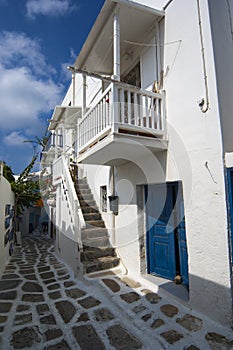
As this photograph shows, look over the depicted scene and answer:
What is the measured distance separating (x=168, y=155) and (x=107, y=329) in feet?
12.1

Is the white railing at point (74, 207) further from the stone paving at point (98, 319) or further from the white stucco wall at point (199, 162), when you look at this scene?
the white stucco wall at point (199, 162)

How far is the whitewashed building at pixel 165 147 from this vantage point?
3.67 m

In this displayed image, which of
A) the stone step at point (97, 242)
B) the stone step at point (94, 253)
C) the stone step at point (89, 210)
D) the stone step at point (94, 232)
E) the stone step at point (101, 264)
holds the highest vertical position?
the stone step at point (89, 210)

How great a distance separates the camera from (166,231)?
530cm

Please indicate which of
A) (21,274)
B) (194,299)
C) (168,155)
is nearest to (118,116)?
(168,155)

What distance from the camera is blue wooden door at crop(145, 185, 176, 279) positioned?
5199mm

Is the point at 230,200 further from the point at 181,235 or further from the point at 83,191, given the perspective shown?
the point at 83,191

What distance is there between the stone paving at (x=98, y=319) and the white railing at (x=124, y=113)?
369cm

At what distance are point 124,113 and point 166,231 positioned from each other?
127 inches

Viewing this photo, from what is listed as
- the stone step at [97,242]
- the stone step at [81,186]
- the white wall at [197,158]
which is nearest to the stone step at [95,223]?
the stone step at [97,242]

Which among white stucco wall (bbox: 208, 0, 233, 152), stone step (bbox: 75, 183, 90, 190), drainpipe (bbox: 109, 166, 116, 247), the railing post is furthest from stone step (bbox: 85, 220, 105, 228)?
white stucco wall (bbox: 208, 0, 233, 152)

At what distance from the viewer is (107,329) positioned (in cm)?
353

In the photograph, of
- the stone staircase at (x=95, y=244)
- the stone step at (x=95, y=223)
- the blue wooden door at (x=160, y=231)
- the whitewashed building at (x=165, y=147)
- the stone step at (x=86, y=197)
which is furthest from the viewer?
the stone step at (x=86, y=197)

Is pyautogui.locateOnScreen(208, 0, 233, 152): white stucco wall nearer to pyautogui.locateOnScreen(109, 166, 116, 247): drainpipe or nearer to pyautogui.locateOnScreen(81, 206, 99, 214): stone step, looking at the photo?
pyautogui.locateOnScreen(109, 166, 116, 247): drainpipe
